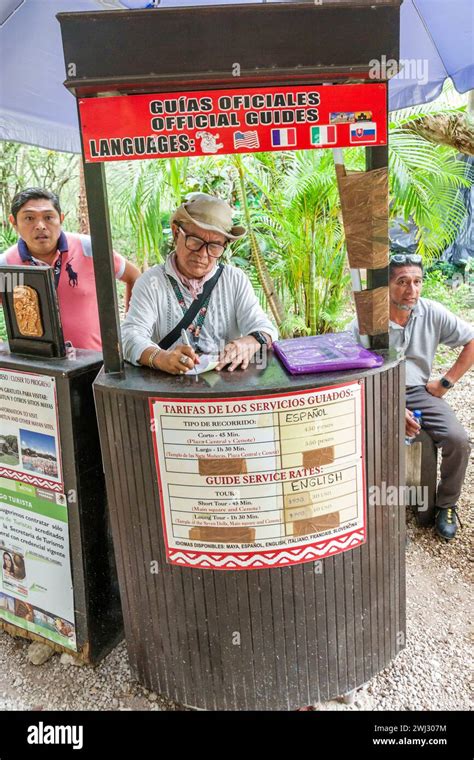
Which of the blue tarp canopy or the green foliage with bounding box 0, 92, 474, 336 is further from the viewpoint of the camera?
the green foliage with bounding box 0, 92, 474, 336

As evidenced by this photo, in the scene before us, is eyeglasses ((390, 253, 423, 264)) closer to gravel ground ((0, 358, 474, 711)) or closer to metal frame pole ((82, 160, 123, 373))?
gravel ground ((0, 358, 474, 711))

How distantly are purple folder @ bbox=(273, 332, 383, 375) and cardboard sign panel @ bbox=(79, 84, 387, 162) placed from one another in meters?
0.73

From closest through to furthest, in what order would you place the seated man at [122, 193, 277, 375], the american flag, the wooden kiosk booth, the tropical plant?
the wooden kiosk booth → the american flag → the seated man at [122, 193, 277, 375] → the tropical plant

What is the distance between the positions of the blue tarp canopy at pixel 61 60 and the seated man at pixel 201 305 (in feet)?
5.90

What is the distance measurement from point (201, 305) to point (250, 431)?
67cm

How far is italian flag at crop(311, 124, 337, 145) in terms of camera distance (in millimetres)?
2078

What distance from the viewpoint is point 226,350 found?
2.33 metres

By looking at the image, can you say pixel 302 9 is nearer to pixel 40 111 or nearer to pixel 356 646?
pixel 356 646

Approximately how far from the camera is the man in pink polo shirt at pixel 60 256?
313 centimetres

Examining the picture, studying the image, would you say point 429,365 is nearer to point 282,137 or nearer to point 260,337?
point 260,337

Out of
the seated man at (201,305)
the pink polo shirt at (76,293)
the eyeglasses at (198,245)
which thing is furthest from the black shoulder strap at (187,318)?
the pink polo shirt at (76,293)

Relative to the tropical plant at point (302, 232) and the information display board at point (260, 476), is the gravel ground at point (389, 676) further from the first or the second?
the tropical plant at point (302, 232)

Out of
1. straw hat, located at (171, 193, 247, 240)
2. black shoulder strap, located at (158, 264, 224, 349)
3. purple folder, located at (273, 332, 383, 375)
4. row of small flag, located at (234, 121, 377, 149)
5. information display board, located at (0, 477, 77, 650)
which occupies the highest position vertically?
row of small flag, located at (234, 121, 377, 149)

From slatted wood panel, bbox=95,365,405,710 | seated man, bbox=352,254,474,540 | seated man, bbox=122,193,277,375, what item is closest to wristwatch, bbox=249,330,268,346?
seated man, bbox=122,193,277,375
